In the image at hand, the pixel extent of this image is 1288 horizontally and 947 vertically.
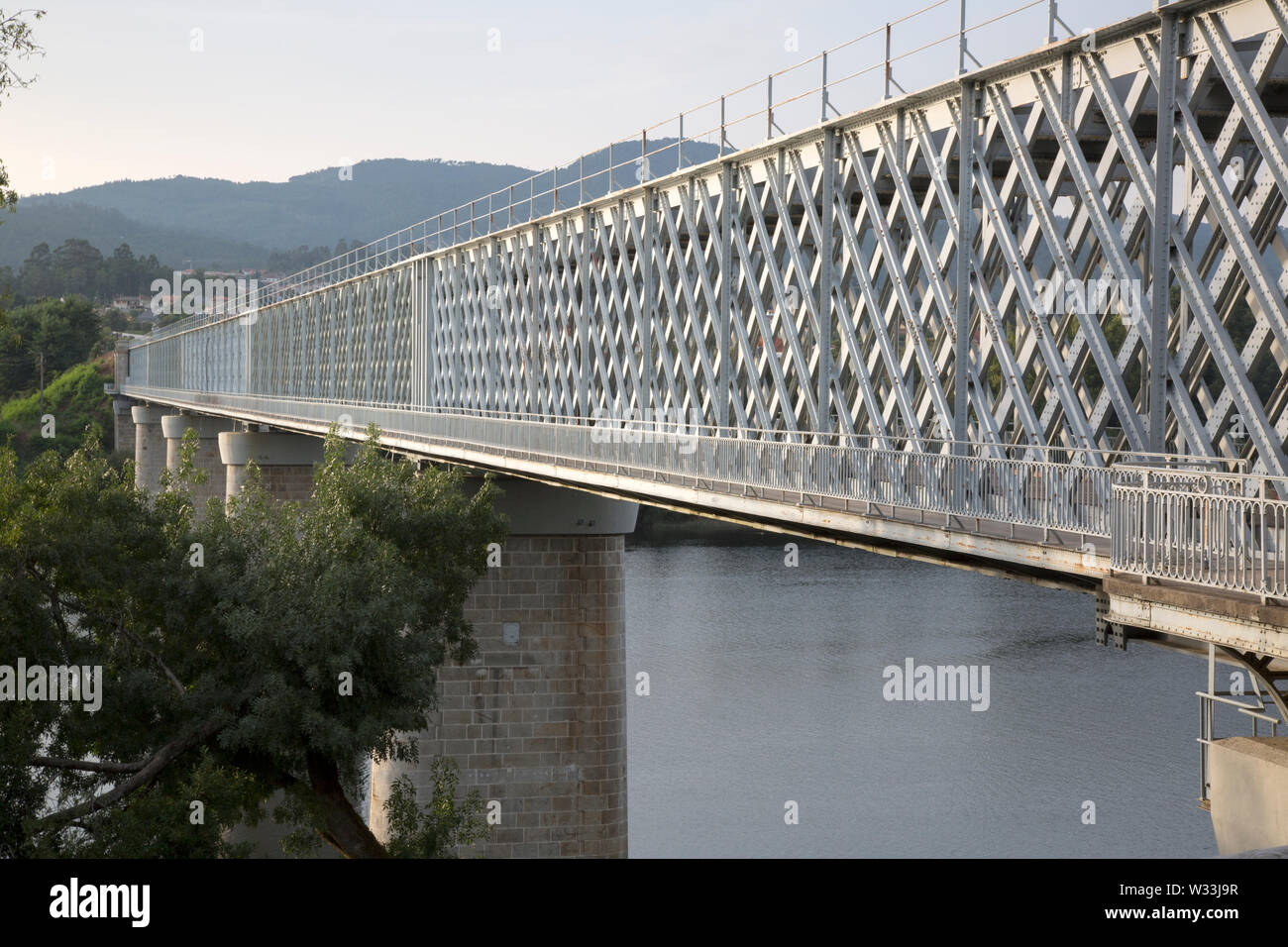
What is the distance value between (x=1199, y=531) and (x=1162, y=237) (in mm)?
3782

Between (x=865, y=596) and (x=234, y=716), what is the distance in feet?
164

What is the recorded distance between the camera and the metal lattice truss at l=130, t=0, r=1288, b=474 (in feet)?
45.1

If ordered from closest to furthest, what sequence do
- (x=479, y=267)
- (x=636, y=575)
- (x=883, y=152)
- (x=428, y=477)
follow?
(x=883, y=152), (x=428, y=477), (x=479, y=267), (x=636, y=575)

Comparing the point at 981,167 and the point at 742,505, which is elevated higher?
the point at 981,167

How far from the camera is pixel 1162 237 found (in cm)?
1403

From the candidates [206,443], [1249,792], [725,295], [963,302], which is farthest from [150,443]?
[1249,792]

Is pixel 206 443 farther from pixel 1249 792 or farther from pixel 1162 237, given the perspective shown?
pixel 1249 792

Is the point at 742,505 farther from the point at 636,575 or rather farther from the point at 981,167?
the point at 636,575

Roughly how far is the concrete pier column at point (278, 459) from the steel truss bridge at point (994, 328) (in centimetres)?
2680

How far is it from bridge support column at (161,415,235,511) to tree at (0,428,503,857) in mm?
50501

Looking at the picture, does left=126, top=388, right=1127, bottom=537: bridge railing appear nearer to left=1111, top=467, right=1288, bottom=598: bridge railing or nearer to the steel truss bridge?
the steel truss bridge

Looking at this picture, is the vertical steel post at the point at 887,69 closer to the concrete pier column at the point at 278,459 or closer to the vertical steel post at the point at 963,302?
the vertical steel post at the point at 963,302
